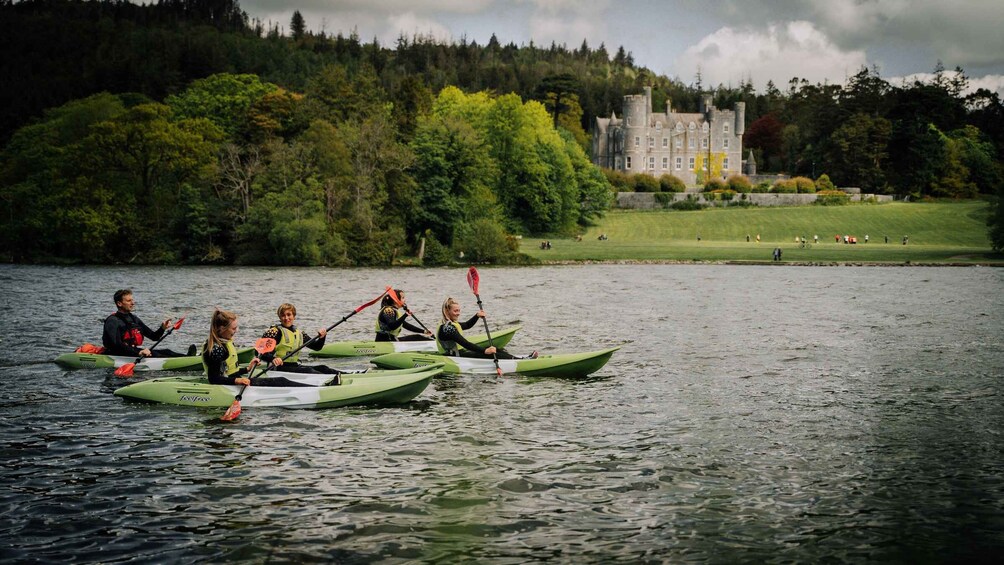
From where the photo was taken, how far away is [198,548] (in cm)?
818

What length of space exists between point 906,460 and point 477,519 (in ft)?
19.8

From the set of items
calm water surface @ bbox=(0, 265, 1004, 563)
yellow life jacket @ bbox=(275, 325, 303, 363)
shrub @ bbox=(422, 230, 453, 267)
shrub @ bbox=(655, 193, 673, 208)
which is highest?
shrub @ bbox=(655, 193, 673, 208)

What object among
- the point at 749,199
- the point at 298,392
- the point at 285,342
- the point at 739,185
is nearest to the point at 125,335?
the point at 285,342

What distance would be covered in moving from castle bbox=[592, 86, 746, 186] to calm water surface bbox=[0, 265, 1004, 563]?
337 ft

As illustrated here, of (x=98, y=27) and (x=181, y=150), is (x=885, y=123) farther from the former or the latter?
(x=98, y=27)

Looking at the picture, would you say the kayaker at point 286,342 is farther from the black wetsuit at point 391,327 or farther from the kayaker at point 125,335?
the black wetsuit at point 391,327

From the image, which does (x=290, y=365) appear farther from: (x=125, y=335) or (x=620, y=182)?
(x=620, y=182)

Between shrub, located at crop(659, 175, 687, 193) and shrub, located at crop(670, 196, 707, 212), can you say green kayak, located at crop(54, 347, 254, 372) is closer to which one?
shrub, located at crop(670, 196, 707, 212)

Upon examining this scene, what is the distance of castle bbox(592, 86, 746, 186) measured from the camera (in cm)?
12294

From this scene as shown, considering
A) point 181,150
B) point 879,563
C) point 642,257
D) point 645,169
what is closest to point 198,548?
point 879,563

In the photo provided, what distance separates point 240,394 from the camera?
13414 mm

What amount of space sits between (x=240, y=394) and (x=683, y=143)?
115776 mm

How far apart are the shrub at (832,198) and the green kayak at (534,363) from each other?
8352cm

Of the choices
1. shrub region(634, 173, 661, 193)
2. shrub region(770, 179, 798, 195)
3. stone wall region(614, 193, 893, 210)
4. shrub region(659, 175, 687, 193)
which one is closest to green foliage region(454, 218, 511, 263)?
stone wall region(614, 193, 893, 210)
